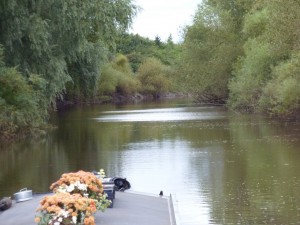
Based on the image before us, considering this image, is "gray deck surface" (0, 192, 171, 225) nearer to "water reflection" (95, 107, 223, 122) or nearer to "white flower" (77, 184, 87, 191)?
"white flower" (77, 184, 87, 191)

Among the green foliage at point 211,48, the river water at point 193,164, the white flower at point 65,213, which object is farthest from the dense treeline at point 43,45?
the green foliage at point 211,48

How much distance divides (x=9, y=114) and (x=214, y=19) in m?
32.6

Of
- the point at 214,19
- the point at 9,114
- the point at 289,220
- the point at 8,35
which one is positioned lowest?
the point at 289,220

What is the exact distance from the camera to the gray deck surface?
22.6ft

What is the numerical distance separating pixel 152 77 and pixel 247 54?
169 feet

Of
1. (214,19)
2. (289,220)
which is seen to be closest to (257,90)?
(214,19)

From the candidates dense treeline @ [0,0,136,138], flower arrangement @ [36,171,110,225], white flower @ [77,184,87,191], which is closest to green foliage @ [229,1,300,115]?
dense treeline @ [0,0,136,138]

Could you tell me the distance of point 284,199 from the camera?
13.4 m

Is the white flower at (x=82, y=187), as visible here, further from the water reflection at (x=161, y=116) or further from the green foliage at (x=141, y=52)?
the green foliage at (x=141, y=52)

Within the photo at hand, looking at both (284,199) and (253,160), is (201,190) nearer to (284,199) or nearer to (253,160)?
(284,199)

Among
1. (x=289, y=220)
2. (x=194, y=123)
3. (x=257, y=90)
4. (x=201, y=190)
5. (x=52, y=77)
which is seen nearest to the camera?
(x=289, y=220)

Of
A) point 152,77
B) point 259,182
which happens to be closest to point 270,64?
point 259,182

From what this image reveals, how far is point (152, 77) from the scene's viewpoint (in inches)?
3792

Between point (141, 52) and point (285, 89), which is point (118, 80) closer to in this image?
point (141, 52)
